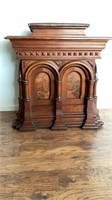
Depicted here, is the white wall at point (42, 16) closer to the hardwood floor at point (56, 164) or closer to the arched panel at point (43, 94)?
the arched panel at point (43, 94)

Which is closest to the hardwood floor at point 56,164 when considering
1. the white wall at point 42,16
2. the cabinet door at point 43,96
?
the cabinet door at point 43,96

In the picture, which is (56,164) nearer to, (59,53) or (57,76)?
(57,76)

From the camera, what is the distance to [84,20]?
8.06 feet

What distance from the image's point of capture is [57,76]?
215cm

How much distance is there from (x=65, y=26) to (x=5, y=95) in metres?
1.07

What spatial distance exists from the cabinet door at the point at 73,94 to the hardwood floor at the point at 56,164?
5.1 inches

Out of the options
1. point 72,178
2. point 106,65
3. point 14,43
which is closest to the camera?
point 72,178

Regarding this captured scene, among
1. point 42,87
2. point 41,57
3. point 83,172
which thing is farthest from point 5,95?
point 83,172

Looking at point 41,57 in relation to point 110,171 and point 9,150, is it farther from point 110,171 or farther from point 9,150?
point 110,171

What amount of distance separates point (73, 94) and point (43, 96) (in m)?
0.29

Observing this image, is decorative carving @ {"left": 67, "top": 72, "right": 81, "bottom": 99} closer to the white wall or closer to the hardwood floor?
the hardwood floor

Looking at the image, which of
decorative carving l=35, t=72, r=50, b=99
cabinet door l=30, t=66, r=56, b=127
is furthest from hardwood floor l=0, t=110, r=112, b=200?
decorative carving l=35, t=72, r=50, b=99


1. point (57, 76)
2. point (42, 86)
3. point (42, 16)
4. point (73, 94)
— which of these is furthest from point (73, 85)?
point (42, 16)

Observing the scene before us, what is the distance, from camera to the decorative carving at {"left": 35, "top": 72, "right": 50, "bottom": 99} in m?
2.19
